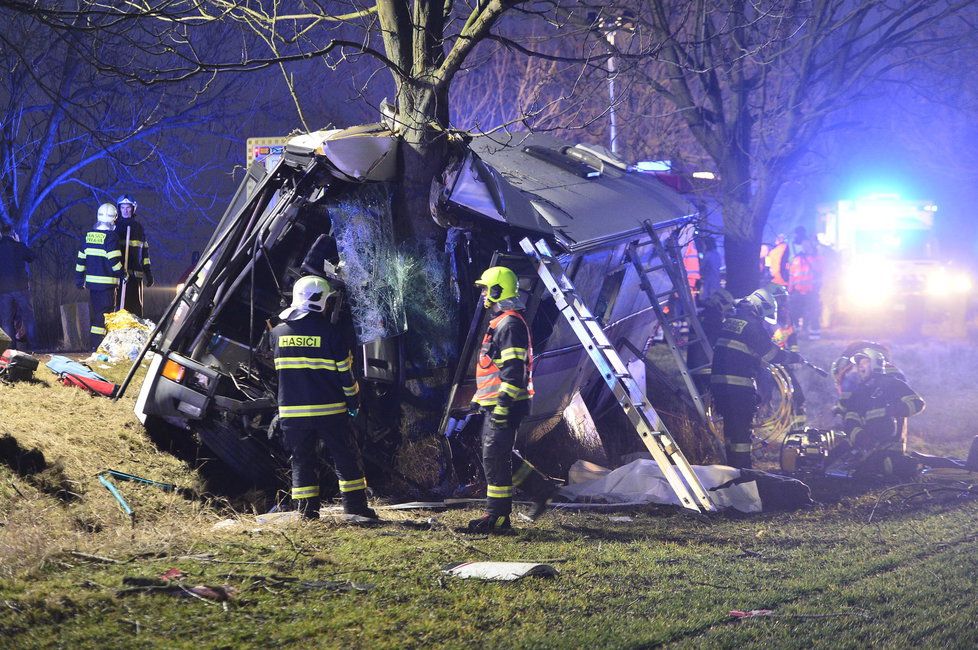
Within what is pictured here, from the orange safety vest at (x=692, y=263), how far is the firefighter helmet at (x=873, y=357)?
A: 4.15 metres

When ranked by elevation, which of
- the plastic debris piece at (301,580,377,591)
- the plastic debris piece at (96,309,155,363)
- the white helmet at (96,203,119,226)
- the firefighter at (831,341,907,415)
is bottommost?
the plastic debris piece at (301,580,377,591)

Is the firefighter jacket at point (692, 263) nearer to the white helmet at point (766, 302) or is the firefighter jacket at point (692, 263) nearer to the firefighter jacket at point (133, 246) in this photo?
the white helmet at point (766, 302)

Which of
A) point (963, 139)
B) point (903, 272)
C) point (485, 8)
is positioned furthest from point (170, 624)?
point (963, 139)

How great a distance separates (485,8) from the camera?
25.7ft

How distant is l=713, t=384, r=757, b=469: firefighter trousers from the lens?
9.17m

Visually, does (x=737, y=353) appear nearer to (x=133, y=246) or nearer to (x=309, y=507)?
(x=309, y=507)

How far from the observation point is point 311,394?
6641 millimetres

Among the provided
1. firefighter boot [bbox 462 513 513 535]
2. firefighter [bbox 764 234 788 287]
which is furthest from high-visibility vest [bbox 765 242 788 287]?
firefighter boot [bbox 462 513 513 535]

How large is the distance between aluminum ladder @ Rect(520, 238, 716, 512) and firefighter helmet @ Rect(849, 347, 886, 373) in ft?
10.9

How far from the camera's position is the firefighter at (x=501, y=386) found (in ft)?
21.7

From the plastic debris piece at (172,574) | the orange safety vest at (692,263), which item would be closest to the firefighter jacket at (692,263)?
the orange safety vest at (692,263)

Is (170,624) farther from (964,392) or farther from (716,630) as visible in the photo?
(964,392)

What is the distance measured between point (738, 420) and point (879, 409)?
1538 mm

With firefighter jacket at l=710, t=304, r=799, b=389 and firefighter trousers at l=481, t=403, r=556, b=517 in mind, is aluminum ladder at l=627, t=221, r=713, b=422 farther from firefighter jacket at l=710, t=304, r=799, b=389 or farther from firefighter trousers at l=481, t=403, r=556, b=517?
firefighter trousers at l=481, t=403, r=556, b=517
